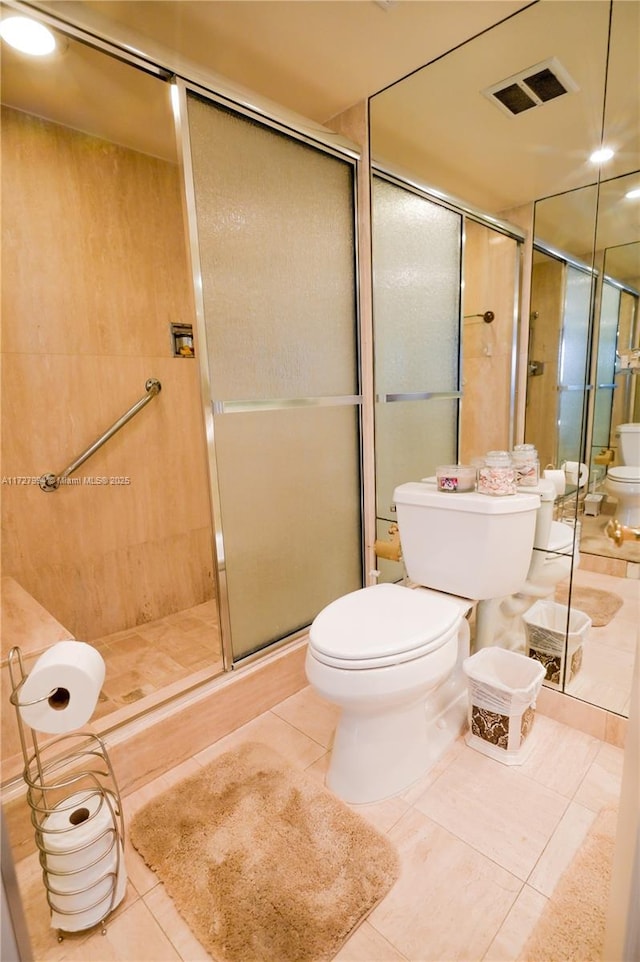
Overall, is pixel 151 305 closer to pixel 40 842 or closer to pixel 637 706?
pixel 40 842

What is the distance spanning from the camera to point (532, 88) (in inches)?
59.9

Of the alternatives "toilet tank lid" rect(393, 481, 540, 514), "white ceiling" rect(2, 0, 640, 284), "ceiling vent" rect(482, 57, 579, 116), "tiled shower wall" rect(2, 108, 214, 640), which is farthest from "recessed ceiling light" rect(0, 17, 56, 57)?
"toilet tank lid" rect(393, 481, 540, 514)

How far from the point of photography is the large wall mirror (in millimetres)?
1348

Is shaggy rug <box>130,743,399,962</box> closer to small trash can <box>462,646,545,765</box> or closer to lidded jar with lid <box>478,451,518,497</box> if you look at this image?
small trash can <box>462,646,545,765</box>

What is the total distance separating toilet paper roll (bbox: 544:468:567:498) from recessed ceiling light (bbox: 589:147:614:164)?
3.08 feet

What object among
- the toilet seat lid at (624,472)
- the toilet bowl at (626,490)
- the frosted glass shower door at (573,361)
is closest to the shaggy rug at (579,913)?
the toilet bowl at (626,490)

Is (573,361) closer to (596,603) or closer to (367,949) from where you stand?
(596,603)

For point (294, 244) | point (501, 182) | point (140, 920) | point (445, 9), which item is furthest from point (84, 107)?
point (140, 920)

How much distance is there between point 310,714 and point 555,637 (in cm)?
92

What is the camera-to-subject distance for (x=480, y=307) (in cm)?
184

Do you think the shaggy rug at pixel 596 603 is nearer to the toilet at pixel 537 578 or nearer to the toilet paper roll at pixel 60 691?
the toilet at pixel 537 578

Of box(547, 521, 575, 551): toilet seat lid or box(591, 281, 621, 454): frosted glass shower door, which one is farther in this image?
box(547, 521, 575, 551): toilet seat lid

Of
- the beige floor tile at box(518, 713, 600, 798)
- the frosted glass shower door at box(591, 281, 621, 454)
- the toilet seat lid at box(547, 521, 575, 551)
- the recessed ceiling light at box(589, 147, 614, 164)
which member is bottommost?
the beige floor tile at box(518, 713, 600, 798)

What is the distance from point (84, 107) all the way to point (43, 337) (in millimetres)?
877
